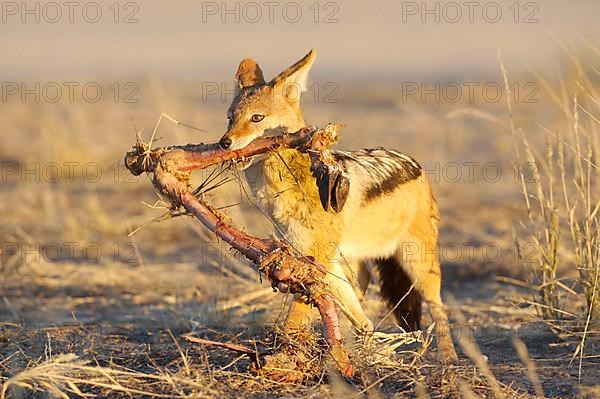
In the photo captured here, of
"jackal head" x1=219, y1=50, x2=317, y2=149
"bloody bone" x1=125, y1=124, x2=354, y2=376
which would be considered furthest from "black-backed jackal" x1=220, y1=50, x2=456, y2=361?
"bloody bone" x1=125, y1=124, x2=354, y2=376

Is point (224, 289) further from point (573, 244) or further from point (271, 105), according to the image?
point (573, 244)

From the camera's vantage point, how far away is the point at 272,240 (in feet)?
15.3

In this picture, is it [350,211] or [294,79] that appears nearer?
[350,211]

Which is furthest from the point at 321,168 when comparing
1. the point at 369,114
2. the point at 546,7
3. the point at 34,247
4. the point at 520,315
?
the point at 546,7

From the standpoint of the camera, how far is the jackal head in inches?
231

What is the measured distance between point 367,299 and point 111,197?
4.98 metres

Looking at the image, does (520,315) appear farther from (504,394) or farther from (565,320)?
(504,394)

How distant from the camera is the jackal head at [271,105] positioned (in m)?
5.88

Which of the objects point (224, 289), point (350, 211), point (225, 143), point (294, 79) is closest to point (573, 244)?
Result: point (350, 211)

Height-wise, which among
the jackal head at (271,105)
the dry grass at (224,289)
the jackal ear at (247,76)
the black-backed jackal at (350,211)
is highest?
the jackal ear at (247,76)

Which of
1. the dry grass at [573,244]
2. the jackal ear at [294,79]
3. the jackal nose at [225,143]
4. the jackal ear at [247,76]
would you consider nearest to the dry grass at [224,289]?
the dry grass at [573,244]

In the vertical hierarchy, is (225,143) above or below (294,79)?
below

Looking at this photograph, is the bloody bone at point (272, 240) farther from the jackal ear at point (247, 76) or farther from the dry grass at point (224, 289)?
the jackal ear at point (247, 76)

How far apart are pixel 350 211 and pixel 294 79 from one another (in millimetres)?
888
